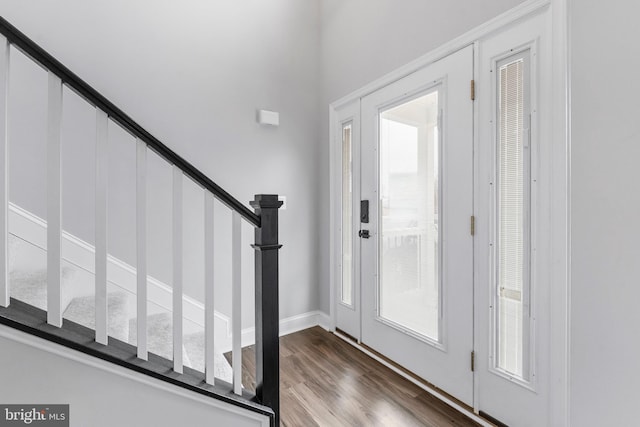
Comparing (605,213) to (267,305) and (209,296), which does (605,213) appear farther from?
(209,296)

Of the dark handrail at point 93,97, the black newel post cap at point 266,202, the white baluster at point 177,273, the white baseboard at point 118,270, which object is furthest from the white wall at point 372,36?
the white baluster at point 177,273

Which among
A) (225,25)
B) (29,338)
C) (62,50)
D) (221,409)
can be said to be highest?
(225,25)

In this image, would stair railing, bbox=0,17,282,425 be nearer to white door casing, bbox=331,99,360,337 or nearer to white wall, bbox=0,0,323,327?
white wall, bbox=0,0,323,327

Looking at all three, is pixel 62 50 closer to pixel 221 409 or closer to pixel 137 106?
pixel 137 106

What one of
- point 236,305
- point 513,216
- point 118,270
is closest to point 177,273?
point 236,305

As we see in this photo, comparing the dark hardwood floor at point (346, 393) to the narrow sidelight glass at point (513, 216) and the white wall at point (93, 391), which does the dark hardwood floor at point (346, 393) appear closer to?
the narrow sidelight glass at point (513, 216)

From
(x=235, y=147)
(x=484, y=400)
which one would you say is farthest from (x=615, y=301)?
(x=235, y=147)

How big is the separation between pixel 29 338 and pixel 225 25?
251 cm

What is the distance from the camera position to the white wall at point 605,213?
0.69m

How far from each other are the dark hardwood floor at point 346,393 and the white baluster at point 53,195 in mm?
1287

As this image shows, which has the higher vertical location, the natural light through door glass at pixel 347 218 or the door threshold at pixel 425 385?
the natural light through door glass at pixel 347 218

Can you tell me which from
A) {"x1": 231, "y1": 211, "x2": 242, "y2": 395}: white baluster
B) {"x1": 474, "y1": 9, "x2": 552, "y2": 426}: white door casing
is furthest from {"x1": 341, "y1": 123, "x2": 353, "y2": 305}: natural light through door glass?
{"x1": 231, "y1": 211, "x2": 242, "y2": 395}: white baluster

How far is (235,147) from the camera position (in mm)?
2574

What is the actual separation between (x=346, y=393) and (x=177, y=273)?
4.41 feet
